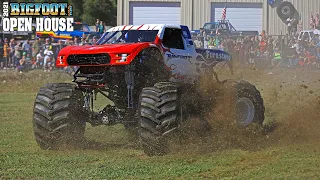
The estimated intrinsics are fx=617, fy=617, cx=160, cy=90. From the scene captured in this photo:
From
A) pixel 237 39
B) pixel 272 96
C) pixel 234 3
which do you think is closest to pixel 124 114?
pixel 272 96

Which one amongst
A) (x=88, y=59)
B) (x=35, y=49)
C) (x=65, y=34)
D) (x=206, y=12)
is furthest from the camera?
(x=206, y=12)

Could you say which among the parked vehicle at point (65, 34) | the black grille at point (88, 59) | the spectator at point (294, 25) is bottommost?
the black grille at point (88, 59)

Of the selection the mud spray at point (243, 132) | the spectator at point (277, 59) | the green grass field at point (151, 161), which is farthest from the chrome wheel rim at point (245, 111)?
the spectator at point (277, 59)

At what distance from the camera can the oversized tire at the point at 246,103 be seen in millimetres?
10784

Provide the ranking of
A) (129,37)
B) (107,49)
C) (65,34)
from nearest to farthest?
(107,49) → (129,37) → (65,34)

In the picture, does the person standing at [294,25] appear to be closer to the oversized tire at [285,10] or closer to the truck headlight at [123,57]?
the oversized tire at [285,10]

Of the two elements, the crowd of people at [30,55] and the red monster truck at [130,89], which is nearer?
the red monster truck at [130,89]

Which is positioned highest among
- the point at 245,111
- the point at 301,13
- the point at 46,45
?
the point at 301,13

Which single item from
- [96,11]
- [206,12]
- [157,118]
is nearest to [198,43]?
[206,12]

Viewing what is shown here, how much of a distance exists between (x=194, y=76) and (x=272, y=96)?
4.71 metres

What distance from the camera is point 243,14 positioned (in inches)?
1500

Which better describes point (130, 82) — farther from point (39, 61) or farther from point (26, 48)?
point (26, 48)

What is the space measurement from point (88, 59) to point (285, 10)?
29.5 meters

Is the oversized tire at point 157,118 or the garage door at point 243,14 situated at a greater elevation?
the garage door at point 243,14
